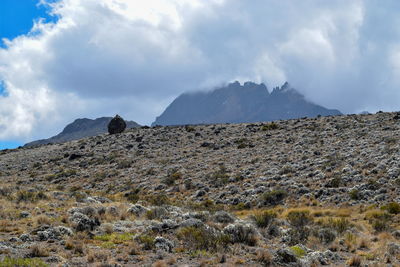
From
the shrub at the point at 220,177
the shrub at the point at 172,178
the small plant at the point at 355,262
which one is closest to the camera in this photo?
the small plant at the point at 355,262

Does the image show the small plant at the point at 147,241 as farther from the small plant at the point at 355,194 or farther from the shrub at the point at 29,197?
the small plant at the point at 355,194

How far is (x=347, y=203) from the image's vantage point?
74.1ft

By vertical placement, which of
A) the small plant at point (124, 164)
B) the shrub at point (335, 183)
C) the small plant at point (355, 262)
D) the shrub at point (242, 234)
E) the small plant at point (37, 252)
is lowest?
the small plant at point (355, 262)

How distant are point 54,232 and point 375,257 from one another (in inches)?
483

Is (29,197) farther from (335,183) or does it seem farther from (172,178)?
(335,183)

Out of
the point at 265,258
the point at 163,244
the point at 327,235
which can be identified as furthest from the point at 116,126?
the point at 265,258

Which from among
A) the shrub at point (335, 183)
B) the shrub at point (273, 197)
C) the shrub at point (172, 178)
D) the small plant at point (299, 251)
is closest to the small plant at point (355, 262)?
the small plant at point (299, 251)

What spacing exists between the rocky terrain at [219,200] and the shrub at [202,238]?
0.16 ft

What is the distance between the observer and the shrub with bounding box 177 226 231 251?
1231cm

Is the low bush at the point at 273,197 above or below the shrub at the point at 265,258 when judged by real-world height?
above

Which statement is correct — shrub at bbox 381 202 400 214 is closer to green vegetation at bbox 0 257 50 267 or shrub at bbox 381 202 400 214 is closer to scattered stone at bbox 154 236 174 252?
scattered stone at bbox 154 236 174 252

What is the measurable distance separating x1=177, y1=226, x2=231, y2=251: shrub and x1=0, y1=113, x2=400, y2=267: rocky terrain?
0.16 feet

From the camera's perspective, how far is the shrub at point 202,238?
485 inches

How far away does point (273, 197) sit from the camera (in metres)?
25.4
